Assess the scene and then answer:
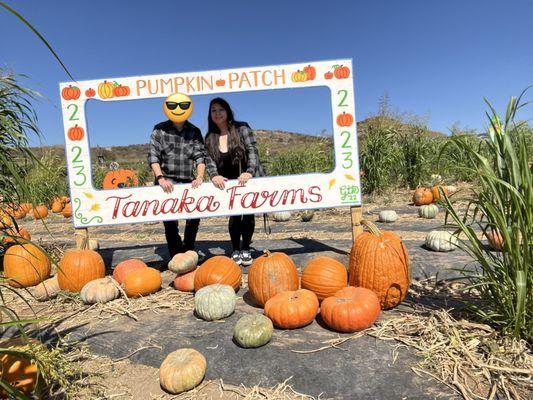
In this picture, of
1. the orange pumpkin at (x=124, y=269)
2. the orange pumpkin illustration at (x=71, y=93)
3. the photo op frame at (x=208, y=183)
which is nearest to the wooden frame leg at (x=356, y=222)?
the photo op frame at (x=208, y=183)

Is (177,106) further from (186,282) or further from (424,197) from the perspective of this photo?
(424,197)

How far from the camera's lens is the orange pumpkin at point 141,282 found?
3.30m

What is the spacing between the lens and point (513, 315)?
195 centimetres

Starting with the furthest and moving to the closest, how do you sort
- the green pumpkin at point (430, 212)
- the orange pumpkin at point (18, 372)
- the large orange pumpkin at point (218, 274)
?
the green pumpkin at point (430, 212) → the large orange pumpkin at point (218, 274) → the orange pumpkin at point (18, 372)

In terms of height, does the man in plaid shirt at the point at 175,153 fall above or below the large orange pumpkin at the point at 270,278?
above

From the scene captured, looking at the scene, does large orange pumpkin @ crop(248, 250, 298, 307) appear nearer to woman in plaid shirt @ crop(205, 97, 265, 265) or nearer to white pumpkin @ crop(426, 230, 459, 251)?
woman in plaid shirt @ crop(205, 97, 265, 265)

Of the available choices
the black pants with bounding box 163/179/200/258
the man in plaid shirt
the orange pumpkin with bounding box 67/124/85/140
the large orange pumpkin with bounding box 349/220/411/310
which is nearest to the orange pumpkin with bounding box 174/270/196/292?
the black pants with bounding box 163/179/200/258

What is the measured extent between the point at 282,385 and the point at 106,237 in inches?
240

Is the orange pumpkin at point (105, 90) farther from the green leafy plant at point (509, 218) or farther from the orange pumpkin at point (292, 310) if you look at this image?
the green leafy plant at point (509, 218)

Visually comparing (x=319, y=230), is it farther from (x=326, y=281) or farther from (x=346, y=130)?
(x=326, y=281)

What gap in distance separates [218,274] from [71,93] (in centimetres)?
286

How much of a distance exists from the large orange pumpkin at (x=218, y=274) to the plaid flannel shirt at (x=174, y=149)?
1.36m

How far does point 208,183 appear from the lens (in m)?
4.04

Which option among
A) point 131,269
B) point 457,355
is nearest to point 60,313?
point 131,269
